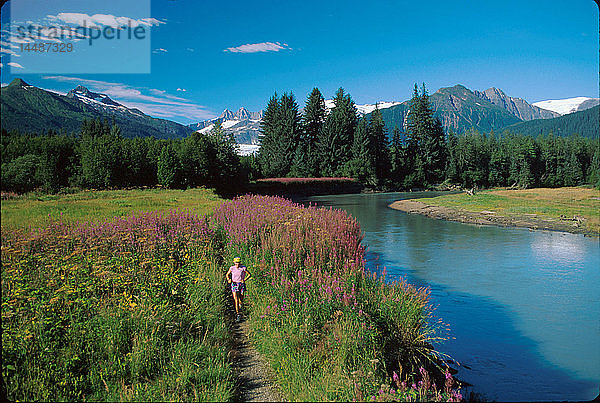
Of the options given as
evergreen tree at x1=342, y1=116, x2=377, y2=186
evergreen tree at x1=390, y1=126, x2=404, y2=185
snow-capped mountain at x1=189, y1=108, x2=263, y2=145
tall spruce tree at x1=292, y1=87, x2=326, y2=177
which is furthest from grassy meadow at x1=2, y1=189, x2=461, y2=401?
evergreen tree at x1=390, y1=126, x2=404, y2=185

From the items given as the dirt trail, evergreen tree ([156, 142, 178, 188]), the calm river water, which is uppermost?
evergreen tree ([156, 142, 178, 188])

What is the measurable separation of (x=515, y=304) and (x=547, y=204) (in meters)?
15.0

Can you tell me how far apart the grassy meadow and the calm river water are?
44.9 inches

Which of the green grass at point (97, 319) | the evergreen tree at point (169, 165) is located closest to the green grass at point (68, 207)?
the green grass at point (97, 319)

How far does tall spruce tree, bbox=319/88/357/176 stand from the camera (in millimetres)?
72438

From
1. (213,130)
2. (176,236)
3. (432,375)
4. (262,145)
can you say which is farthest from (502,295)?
(262,145)

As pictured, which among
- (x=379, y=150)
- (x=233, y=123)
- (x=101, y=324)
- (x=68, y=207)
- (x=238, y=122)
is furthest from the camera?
(x=238, y=122)

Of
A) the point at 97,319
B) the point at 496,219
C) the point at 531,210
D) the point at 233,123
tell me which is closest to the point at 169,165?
the point at 233,123

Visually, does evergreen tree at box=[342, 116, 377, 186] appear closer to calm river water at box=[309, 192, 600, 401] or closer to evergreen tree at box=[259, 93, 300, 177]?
evergreen tree at box=[259, 93, 300, 177]

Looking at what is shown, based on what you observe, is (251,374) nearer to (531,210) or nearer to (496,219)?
(531,210)

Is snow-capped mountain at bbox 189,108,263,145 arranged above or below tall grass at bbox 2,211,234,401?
above

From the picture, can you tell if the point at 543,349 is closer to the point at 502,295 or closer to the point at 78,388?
the point at 502,295

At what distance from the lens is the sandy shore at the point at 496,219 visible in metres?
19.7

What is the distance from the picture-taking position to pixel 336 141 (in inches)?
2955
